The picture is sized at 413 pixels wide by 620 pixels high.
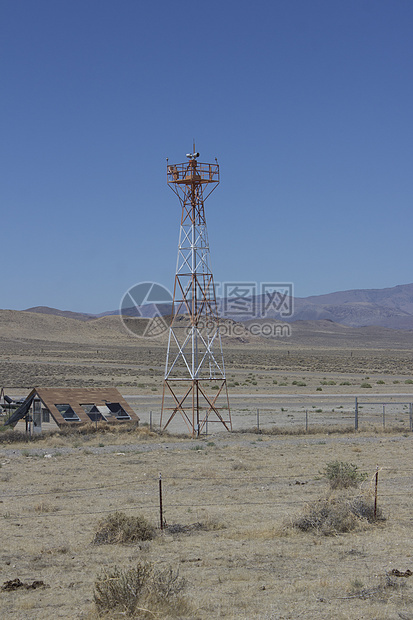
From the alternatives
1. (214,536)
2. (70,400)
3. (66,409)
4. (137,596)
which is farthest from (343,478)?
(70,400)

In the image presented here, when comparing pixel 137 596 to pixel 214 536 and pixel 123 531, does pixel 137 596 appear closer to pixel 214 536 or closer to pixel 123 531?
pixel 123 531

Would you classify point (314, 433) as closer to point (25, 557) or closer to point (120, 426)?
point (120, 426)

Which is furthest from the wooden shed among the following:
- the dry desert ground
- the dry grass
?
the dry grass

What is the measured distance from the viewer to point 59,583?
9102mm

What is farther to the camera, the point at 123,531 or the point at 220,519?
the point at 220,519

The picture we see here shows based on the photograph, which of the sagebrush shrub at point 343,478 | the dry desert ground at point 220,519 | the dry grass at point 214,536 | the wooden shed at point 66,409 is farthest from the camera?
the wooden shed at point 66,409

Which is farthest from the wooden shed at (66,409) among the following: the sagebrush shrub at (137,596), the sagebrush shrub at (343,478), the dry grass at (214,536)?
the sagebrush shrub at (137,596)

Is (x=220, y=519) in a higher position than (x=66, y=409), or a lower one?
lower

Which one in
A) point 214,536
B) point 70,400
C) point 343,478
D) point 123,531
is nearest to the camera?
point 123,531

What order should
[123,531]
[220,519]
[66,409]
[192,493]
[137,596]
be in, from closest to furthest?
1. [137,596]
2. [123,531]
3. [220,519]
4. [192,493]
5. [66,409]

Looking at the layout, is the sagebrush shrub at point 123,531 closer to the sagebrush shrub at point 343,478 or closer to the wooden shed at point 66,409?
the sagebrush shrub at point 343,478

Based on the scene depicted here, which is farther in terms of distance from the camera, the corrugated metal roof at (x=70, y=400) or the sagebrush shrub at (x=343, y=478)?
the corrugated metal roof at (x=70, y=400)

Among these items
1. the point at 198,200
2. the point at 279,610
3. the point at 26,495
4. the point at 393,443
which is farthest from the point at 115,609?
the point at 198,200

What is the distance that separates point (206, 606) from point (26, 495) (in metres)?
8.69
